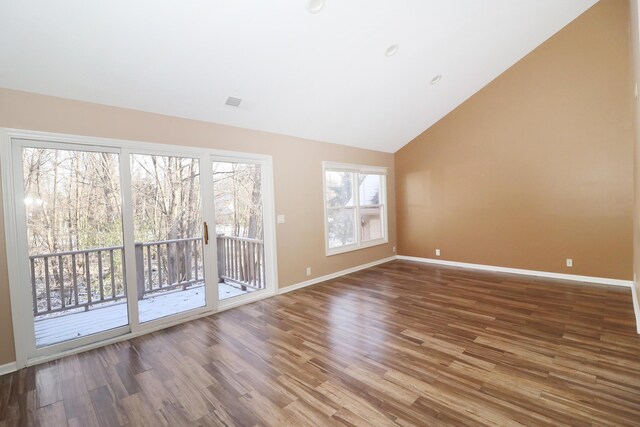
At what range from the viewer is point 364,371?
2242 millimetres

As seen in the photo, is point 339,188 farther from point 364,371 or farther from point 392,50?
point 364,371

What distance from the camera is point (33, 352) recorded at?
2562 millimetres

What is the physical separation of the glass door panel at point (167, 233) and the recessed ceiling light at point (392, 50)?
2698mm

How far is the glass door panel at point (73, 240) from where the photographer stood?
108 inches

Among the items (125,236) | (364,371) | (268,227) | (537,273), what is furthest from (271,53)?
(537,273)

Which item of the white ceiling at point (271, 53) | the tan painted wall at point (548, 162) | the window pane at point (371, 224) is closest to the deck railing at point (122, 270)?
the white ceiling at point (271, 53)

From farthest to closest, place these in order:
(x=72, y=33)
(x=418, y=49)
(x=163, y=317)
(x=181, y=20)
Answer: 1. (x=418, y=49)
2. (x=163, y=317)
3. (x=181, y=20)
4. (x=72, y=33)

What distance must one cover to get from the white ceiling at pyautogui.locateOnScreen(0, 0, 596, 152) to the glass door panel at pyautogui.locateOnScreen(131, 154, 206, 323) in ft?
2.42

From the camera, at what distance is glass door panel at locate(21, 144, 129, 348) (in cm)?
274

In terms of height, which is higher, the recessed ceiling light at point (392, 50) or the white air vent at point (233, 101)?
the recessed ceiling light at point (392, 50)

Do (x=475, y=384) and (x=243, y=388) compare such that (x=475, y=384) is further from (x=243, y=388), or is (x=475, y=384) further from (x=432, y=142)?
(x=432, y=142)

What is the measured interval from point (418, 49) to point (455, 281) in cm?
344

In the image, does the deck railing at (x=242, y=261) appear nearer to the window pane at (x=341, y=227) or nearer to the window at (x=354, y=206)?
the window at (x=354, y=206)

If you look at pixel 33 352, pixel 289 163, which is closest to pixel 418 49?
pixel 289 163
